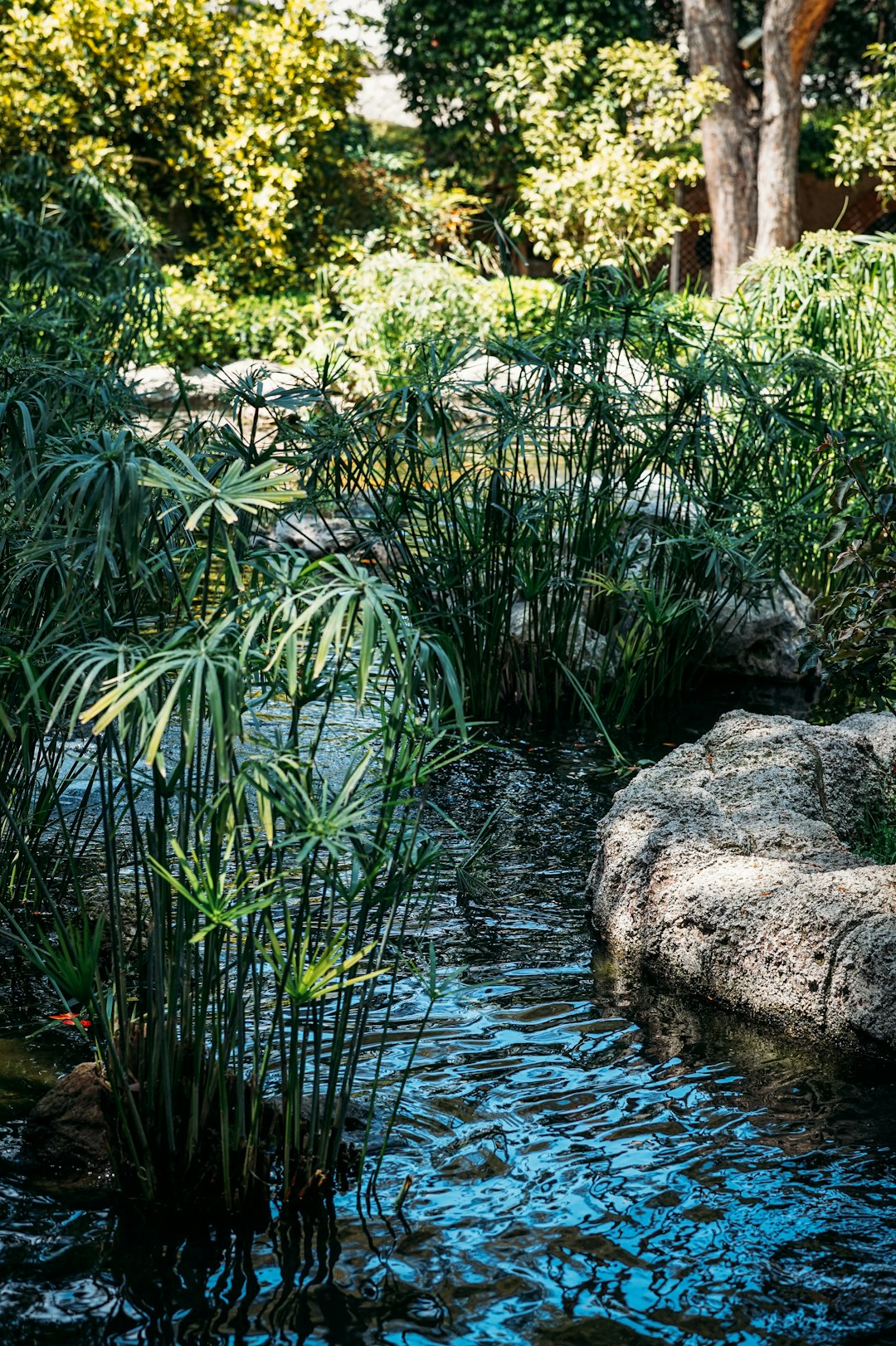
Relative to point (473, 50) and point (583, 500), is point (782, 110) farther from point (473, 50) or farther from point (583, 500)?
point (583, 500)

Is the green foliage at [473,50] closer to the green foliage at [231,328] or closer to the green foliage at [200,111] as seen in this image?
the green foliage at [200,111]

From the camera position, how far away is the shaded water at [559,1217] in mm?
2418

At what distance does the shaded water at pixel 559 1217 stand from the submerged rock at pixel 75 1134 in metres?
0.07

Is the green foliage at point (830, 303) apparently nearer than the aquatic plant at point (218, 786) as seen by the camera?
No

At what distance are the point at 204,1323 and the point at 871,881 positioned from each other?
2017 millimetres

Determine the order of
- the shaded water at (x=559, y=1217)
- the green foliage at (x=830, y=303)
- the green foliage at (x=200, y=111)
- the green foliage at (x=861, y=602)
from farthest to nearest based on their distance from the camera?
→ the green foliage at (x=200, y=111)
the green foliage at (x=830, y=303)
the green foliage at (x=861, y=602)
the shaded water at (x=559, y=1217)

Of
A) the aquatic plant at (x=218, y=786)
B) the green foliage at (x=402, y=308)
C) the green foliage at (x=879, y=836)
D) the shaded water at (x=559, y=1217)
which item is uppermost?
the green foliage at (x=402, y=308)

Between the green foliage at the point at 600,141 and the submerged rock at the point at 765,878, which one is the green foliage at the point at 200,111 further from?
the submerged rock at the point at 765,878

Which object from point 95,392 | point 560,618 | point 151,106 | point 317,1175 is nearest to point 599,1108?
point 317,1175

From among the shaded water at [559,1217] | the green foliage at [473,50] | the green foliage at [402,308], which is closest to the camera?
the shaded water at [559,1217]

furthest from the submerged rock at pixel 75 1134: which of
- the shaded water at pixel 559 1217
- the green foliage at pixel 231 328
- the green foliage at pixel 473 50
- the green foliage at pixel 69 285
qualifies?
the green foliage at pixel 473 50

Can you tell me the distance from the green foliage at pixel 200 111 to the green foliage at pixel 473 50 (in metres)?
1.65

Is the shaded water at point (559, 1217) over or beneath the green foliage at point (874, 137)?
beneath

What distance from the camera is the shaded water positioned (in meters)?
2.42
